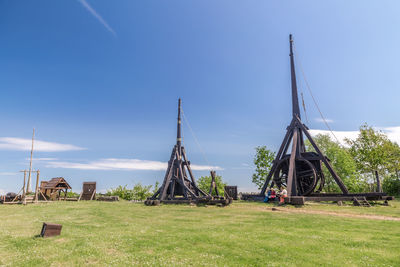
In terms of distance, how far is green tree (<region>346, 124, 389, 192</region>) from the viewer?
32.6m

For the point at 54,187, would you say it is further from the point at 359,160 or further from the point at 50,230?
the point at 359,160

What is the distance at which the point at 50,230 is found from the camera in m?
7.98

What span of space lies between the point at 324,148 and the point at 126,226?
36989 millimetres

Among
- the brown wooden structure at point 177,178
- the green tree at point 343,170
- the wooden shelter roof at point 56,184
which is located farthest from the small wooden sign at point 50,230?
the green tree at point 343,170

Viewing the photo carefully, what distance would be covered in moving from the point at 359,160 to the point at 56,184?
40949mm

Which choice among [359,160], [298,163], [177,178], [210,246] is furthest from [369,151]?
[210,246]

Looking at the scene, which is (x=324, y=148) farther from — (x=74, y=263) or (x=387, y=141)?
(x=74, y=263)

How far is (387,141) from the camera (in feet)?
121

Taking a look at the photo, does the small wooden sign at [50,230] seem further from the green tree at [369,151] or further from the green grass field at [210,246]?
the green tree at [369,151]

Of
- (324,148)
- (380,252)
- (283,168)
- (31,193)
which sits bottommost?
(31,193)

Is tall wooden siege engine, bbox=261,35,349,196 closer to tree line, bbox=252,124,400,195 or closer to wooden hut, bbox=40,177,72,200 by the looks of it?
tree line, bbox=252,124,400,195

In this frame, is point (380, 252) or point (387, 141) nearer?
point (380, 252)

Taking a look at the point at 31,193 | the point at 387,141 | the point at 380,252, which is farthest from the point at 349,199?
the point at 31,193

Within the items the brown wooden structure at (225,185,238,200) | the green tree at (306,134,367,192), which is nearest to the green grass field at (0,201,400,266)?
the brown wooden structure at (225,185,238,200)
